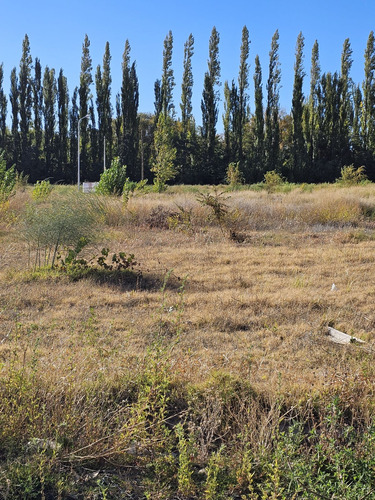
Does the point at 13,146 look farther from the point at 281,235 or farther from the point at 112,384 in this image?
the point at 112,384

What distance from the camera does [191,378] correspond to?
399 centimetres

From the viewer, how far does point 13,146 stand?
154ft

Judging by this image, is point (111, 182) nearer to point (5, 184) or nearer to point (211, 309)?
point (5, 184)

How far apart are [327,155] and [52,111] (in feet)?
88.0

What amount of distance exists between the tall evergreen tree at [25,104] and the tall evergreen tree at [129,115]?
30.1 ft

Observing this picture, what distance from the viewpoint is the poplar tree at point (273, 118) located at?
43.5m

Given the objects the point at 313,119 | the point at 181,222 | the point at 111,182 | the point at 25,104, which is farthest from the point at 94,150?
the point at 181,222

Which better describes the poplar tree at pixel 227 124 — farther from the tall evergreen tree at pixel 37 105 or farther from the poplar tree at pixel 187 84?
the tall evergreen tree at pixel 37 105

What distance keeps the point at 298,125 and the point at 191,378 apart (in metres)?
41.8

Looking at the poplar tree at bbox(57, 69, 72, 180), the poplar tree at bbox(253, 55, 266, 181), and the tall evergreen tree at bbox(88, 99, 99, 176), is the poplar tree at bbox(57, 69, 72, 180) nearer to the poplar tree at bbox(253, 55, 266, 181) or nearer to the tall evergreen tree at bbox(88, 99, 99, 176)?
the tall evergreen tree at bbox(88, 99, 99, 176)

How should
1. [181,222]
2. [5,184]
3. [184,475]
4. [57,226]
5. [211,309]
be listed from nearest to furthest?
[184,475] → [211,309] → [57,226] → [181,222] → [5,184]

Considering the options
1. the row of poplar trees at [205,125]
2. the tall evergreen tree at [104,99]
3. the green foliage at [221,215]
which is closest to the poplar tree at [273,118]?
the row of poplar trees at [205,125]

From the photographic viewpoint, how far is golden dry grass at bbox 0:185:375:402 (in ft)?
13.8

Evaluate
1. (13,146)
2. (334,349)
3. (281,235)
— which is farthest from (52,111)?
(334,349)
